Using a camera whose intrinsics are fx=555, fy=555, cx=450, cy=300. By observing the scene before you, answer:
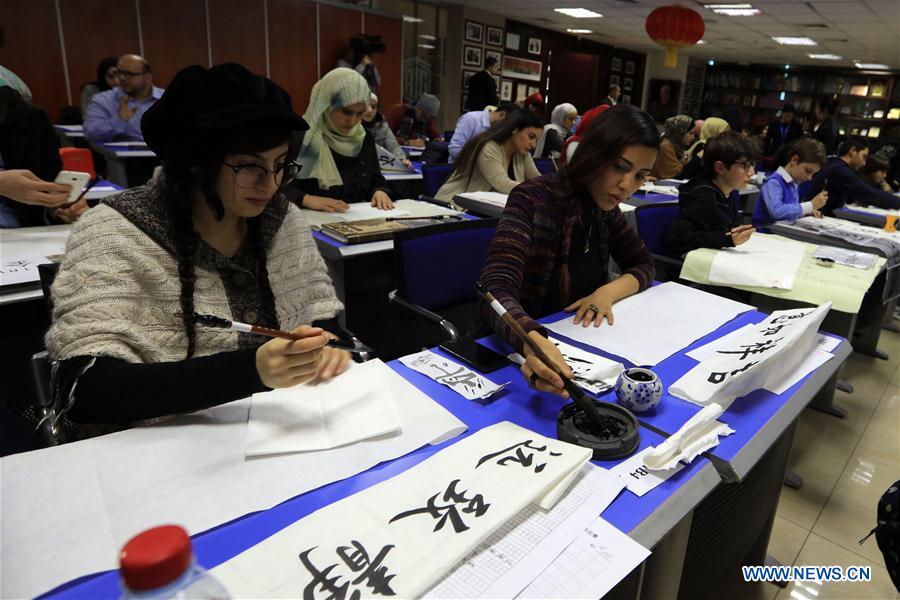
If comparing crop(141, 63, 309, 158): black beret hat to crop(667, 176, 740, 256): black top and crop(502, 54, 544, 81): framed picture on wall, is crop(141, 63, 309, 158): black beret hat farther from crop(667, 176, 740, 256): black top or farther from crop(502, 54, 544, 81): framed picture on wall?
crop(502, 54, 544, 81): framed picture on wall

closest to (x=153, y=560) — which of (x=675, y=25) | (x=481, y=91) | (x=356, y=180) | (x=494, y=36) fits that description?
(x=356, y=180)

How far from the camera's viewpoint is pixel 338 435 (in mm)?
877

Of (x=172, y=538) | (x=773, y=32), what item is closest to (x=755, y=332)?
(x=172, y=538)

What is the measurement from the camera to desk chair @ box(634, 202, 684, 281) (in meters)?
2.37

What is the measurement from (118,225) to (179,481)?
19.5 inches

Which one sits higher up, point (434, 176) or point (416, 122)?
point (416, 122)

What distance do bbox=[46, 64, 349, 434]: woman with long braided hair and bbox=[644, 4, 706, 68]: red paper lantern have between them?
19.8 ft

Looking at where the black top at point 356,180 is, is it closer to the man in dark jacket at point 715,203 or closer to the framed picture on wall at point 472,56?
the man in dark jacket at point 715,203

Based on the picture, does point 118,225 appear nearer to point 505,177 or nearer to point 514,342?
point 514,342

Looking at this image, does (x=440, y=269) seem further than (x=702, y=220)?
No

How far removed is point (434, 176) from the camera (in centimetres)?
324

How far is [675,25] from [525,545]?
21.4 ft

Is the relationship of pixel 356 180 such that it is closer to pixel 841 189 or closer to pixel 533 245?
pixel 533 245

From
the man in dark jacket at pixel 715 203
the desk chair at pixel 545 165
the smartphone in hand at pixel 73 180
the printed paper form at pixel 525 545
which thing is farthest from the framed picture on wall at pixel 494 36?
the printed paper form at pixel 525 545
